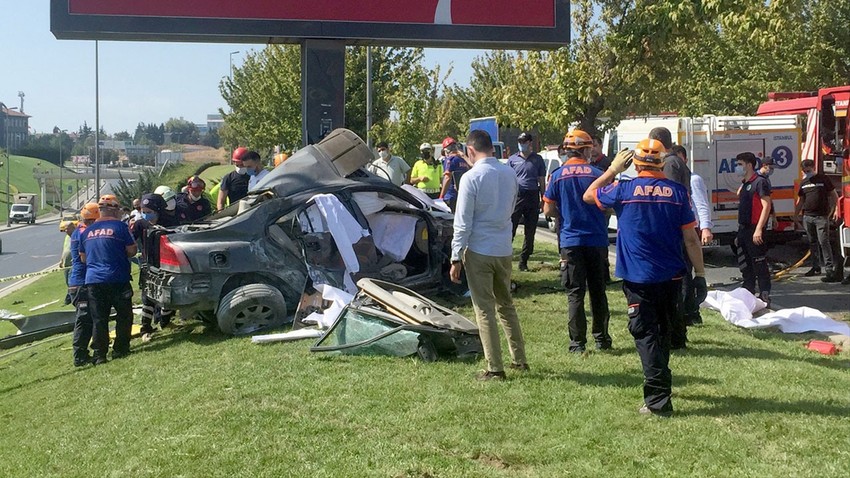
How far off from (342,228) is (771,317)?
14.8 feet

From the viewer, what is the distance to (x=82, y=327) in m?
9.52

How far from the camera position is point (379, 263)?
10.0m

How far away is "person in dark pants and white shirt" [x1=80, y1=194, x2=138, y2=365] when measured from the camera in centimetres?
940

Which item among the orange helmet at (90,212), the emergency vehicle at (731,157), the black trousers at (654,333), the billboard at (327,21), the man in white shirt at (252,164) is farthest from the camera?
the emergency vehicle at (731,157)

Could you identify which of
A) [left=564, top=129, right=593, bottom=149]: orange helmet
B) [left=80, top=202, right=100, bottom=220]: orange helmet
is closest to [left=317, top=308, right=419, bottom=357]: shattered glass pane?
[left=564, top=129, right=593, bottom=149]: orange helmet

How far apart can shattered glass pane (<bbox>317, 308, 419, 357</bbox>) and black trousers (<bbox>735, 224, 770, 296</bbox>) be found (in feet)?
16.4

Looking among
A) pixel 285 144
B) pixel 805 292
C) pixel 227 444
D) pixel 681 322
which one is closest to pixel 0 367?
pixel 227 444

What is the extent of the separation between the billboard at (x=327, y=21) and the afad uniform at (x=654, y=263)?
6.76 m

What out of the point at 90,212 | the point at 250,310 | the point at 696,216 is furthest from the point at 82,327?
the point at 696,216

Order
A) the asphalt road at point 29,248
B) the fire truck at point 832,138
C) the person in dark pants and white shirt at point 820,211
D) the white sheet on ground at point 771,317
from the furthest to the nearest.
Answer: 1. the asphalt road at point 29,248
2. the person in dark pants and white shirt at point 820,211
3. the fire truck at point 832,138
4. the white sheet on ground at point 771,317

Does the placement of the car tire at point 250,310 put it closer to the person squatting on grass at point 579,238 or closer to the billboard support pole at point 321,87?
the person squatting on grass at point 579,238

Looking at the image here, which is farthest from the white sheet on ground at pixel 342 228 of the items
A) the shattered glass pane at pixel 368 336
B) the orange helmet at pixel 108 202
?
the orange helmet at pixel 108 202

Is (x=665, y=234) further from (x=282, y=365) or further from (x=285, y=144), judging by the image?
(x=285, y=144)

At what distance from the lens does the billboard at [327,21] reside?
11.2m
